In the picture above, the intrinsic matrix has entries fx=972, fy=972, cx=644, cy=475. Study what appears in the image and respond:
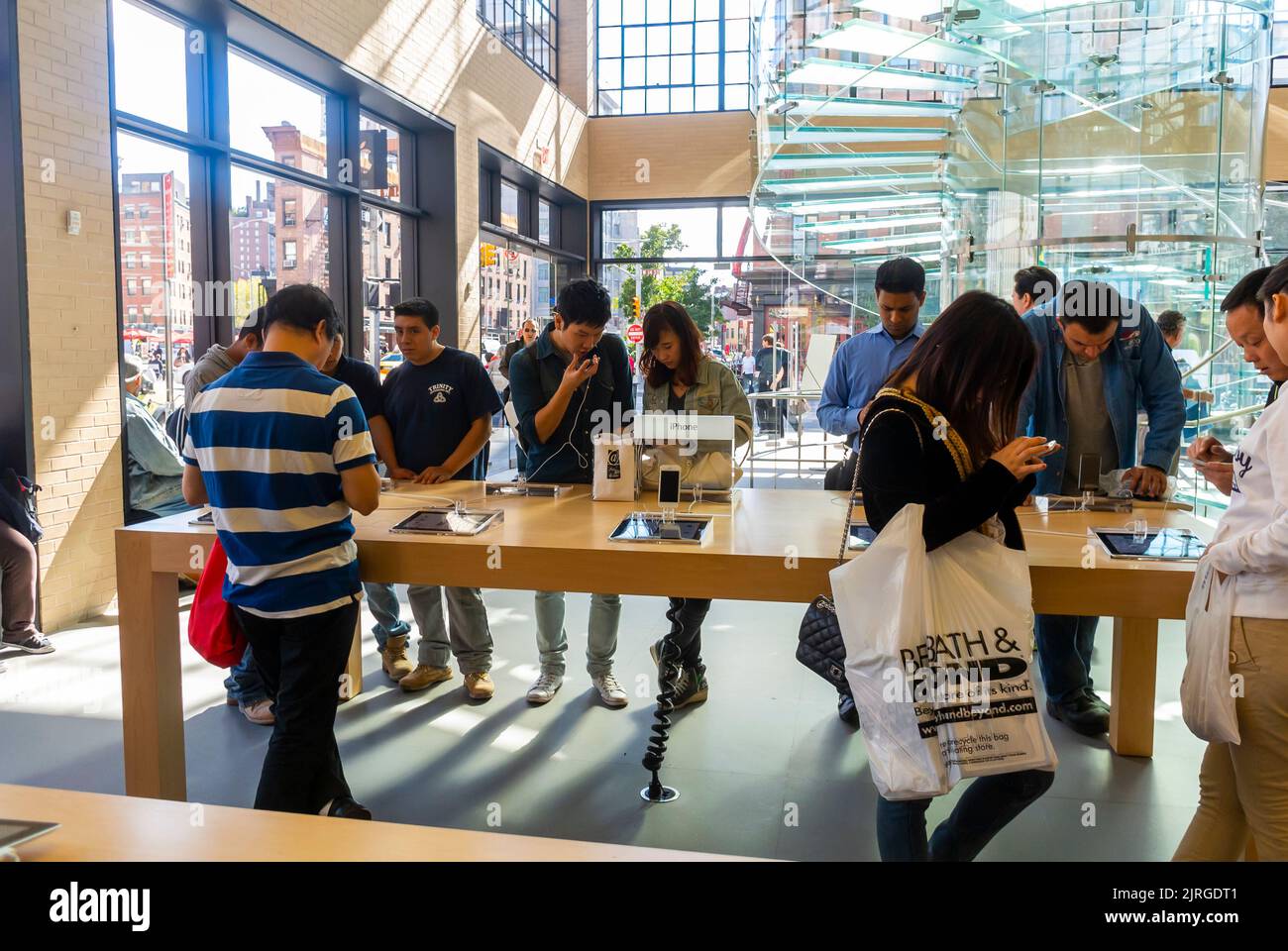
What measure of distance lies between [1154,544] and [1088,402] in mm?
1058

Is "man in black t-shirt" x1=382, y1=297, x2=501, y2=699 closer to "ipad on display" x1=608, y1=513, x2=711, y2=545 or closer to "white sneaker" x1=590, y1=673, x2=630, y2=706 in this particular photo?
"white sneaker" x1=590, y1=673, x2=630, y2=706

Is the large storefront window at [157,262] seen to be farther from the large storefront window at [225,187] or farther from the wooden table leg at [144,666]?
the wooden table leg at [144,666]

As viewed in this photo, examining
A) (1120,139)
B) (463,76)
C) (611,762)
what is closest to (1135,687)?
(611,762)

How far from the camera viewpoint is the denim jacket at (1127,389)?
317 cm

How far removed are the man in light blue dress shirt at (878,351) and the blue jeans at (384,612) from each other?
1842 millimetres

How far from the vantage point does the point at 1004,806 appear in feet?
6.17

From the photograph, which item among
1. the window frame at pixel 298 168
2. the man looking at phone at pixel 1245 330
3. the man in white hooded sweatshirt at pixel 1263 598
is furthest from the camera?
the window frame at pixel 298 168

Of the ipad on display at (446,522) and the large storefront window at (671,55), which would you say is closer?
the ipad on display at (446,522)

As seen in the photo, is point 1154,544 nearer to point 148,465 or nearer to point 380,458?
point 380,458

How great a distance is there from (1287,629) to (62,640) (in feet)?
15.0

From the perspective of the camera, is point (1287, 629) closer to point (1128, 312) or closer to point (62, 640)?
point (1128, 312)

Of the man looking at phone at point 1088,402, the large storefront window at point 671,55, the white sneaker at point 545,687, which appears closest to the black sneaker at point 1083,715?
the man looking at phone at point 1088,402

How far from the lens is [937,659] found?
1718 mm
